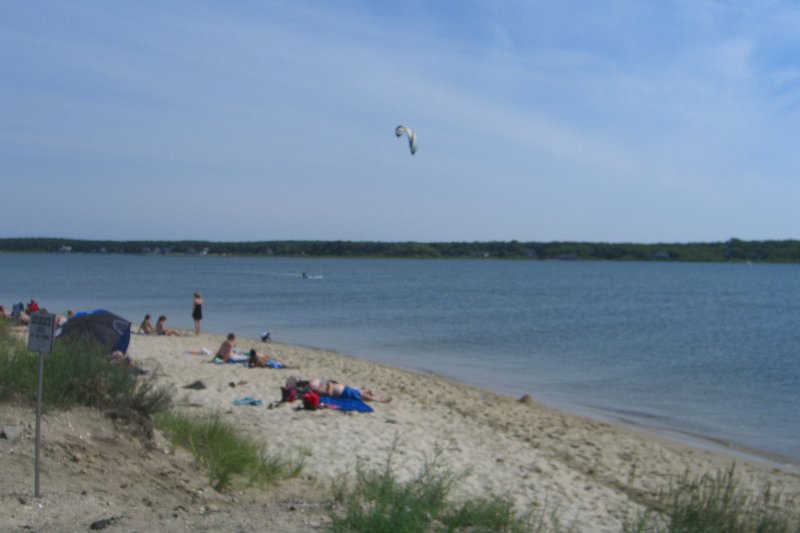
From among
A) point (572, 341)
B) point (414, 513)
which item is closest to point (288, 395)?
point (414, 513)

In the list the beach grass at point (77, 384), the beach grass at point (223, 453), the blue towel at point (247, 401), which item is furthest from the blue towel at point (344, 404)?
the beach grass at point (77, 384)

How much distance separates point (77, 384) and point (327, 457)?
117 inches

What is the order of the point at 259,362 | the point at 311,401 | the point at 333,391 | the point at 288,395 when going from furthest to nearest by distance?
1. the point at 259,362
2. the point at 333,391
3. the point at 288,395
4. the point at 311,401

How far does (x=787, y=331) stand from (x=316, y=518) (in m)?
35.5

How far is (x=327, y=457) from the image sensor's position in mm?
8977

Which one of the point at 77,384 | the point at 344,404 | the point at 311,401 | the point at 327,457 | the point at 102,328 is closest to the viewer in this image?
the point at 77,384

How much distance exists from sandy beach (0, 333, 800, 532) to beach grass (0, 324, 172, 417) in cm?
18

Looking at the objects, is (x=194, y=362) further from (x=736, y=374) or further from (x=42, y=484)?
(x=736, y=374)

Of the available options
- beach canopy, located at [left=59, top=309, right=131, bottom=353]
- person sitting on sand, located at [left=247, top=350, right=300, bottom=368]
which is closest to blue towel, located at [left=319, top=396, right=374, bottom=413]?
beach canopy, located at [left=59, top=309, right=131, bottom=353]

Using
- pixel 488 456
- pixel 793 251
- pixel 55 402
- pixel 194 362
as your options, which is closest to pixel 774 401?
pixel 488 456

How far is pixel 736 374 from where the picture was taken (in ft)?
71.0

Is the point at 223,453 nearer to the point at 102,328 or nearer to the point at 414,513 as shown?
the point at 414,513

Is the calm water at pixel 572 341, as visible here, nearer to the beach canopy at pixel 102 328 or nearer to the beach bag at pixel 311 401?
the beach bag at pixel 311 401

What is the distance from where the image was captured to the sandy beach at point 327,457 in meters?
5.55
